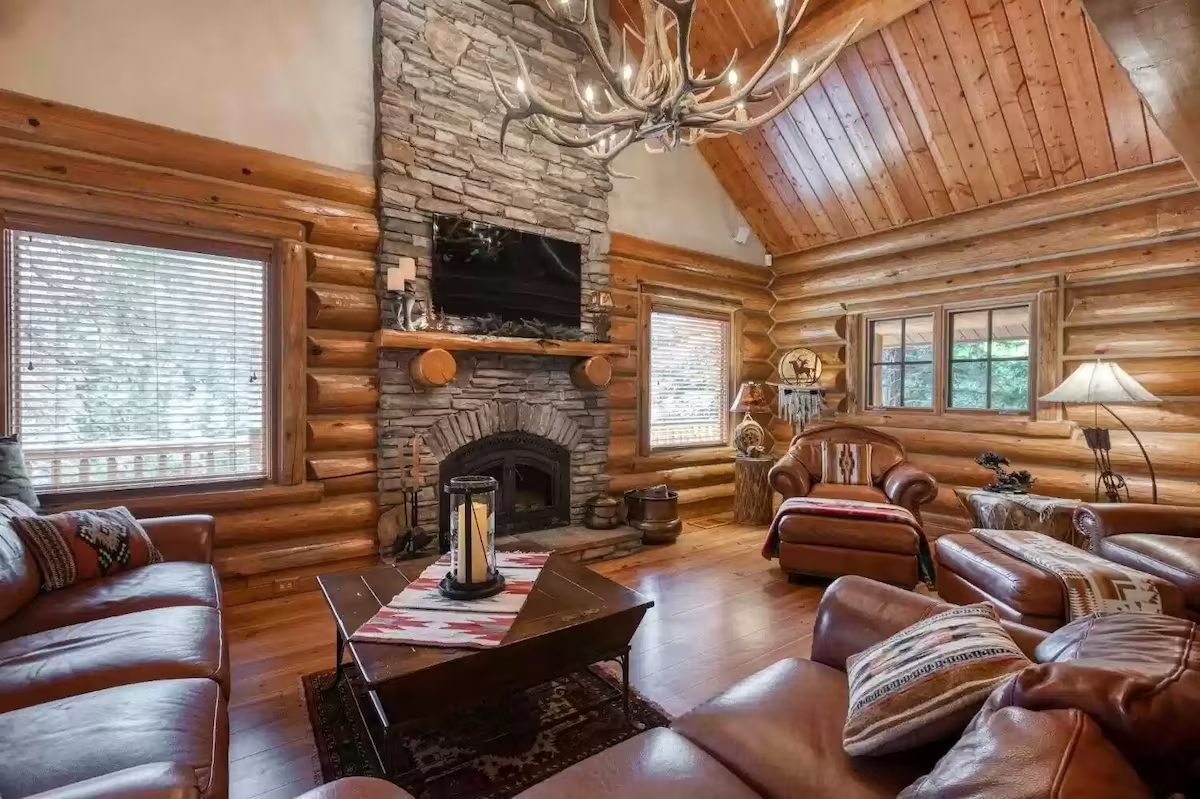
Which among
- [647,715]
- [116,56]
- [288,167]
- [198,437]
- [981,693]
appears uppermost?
[116,56]

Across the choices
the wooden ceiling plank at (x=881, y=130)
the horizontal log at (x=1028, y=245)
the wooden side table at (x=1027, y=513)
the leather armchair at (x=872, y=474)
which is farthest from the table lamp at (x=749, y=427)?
the wooden ceiling plank at (x=881, y=130)

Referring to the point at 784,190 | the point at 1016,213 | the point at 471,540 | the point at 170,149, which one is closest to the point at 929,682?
the point at 471,540

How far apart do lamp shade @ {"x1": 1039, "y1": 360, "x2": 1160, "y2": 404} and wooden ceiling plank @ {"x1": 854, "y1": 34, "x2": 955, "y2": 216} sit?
1933 millimetres

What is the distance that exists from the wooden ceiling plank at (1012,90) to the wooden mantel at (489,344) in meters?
3.30

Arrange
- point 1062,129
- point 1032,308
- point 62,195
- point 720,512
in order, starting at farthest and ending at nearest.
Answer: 1. point 720,512
2. point 1032,308
3. point 1062,129
4. point 62,195

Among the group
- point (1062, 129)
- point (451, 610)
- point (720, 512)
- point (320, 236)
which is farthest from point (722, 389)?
point (451, 610)

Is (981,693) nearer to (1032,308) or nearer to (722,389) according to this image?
(1032,308)

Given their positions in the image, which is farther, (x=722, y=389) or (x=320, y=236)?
(x=722, y=389)

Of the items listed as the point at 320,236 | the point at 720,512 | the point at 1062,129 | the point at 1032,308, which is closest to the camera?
the point at 320,236

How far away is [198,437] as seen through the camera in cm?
338

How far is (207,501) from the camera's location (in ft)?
10.8

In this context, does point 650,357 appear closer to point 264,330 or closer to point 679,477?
point 679,477

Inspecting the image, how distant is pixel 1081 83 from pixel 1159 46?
340 cm

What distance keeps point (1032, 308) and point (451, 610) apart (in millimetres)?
4973
